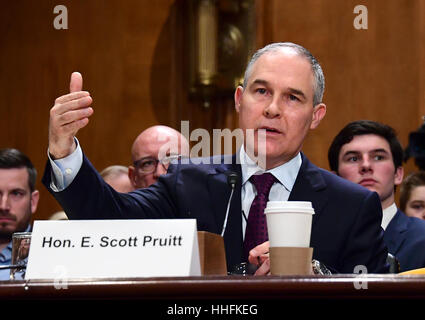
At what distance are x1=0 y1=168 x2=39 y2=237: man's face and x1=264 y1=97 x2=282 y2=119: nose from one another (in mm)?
1586

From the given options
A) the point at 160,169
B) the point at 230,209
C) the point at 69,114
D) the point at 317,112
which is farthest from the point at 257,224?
the point at 160,169

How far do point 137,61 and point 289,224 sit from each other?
2886 millimetres

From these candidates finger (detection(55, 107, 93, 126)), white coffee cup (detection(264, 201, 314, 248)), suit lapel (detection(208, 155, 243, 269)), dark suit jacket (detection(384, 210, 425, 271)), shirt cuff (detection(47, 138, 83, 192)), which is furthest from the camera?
dark suit jacket (detection(384, 210, 425, 271))

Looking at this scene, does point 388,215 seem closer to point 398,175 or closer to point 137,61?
point 398,175

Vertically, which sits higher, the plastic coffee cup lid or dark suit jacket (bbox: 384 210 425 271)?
the plastic coffee cup lid

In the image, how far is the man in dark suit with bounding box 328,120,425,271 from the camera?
294cm

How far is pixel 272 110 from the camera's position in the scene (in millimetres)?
2146

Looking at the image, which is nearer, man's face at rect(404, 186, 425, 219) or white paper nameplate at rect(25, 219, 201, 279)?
white paper nameplate at rect(25, 219, 201, 279)

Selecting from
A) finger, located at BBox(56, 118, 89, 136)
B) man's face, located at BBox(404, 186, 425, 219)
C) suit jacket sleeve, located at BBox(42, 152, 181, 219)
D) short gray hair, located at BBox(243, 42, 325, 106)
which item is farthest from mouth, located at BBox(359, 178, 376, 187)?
finger, located at BBox(56, 118, 89, 136)

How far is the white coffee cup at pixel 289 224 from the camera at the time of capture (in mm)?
1495

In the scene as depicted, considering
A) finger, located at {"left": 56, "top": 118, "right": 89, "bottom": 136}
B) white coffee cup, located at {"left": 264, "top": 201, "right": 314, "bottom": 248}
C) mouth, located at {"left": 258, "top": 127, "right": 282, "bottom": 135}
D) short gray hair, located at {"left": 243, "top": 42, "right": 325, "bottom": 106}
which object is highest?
short gray hair, located at {"left": 243, "top": 42, "right": 325, "bottom": 106}

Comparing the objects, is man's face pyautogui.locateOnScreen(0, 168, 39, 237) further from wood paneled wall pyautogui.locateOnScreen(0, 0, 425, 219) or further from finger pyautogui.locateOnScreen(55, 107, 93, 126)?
finger pyautogui.locateOnScreen(55, 107, 93, 126)
